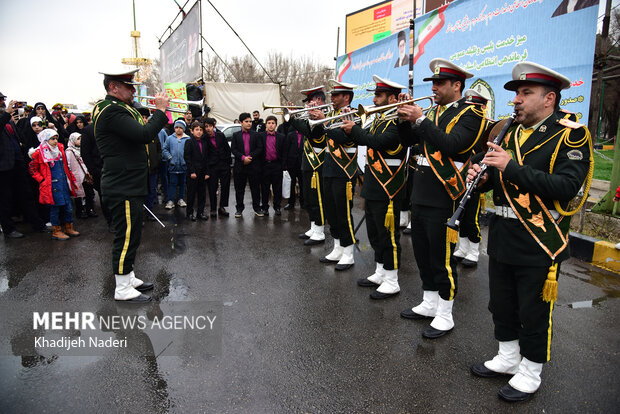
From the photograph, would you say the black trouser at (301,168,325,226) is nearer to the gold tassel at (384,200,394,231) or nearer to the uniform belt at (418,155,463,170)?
the gold tassel at (384,200,394,231)

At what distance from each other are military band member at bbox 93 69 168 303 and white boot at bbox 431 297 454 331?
9.54 feet

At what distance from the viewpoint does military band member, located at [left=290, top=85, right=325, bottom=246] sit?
19.8ft

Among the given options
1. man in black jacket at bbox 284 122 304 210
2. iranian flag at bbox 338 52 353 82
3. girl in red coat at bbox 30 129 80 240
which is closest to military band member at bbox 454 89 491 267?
man in black jacket at bbox 284 122 304 210

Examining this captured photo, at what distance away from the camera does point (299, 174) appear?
9.31 m

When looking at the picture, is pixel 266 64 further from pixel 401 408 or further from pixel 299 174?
pixel 401 408

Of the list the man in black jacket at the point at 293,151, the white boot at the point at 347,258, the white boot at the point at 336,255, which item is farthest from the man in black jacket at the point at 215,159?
the white boot at the point at 347,258

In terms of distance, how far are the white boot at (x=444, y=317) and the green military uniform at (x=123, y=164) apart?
3.11 metres

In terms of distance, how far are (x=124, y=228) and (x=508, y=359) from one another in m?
3.68

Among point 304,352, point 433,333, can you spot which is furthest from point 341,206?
point 304,352

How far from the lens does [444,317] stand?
3.65m

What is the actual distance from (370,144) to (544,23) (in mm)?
4152

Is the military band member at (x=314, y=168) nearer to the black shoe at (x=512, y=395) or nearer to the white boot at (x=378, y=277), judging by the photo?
the white boot at (x=378, y=277)

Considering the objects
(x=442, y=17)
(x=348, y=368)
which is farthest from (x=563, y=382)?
(x=442, y=17)

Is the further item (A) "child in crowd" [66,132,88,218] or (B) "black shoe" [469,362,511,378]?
(A) "child in crowd" [66,132,88,218]
